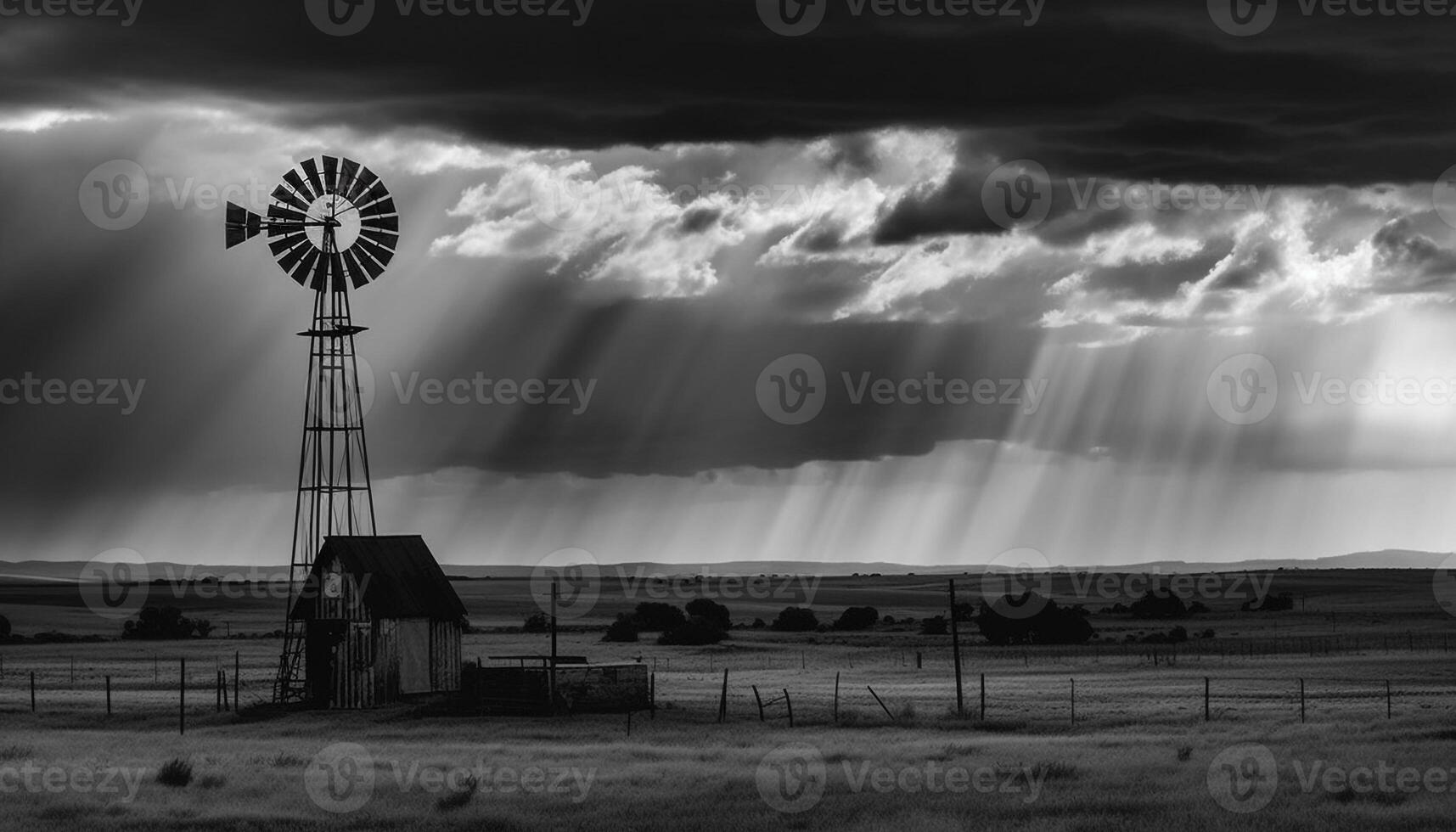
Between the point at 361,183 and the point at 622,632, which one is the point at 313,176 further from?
the point at 622,632

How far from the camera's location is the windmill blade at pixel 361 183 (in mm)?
53000

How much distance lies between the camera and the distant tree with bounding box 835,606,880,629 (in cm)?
12238

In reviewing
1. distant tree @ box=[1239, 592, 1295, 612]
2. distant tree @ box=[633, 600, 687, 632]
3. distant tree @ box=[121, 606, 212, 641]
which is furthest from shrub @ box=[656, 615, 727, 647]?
distant tree @ box=[1239, 592, 1295, 612]

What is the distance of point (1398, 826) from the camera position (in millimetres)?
25969

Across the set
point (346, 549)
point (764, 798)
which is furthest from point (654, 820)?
point (346, 549)

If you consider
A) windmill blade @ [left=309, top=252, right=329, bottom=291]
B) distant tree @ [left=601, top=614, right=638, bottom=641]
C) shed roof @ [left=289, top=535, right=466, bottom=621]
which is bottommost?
distant tree @ [left=601, top=614, right=638, bottom=641]

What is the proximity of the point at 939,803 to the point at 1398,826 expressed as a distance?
745 centimetres

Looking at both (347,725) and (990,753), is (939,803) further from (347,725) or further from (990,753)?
(347,725)

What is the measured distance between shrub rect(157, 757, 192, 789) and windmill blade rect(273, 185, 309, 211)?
25.5m

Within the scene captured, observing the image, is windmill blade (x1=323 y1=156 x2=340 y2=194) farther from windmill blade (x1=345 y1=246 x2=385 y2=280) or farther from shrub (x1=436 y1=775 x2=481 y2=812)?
shrub (x1=436 y1=775 x2=481 y2=812)

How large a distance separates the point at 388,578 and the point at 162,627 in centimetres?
6405

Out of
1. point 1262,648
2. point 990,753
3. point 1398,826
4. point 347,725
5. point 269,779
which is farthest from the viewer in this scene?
point 1262,648

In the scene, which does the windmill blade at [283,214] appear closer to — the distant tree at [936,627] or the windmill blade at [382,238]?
the windmill blade at [382,238]

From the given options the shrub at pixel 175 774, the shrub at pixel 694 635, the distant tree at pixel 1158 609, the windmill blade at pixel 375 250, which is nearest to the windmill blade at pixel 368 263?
the windmill blade at pixel 375 250
